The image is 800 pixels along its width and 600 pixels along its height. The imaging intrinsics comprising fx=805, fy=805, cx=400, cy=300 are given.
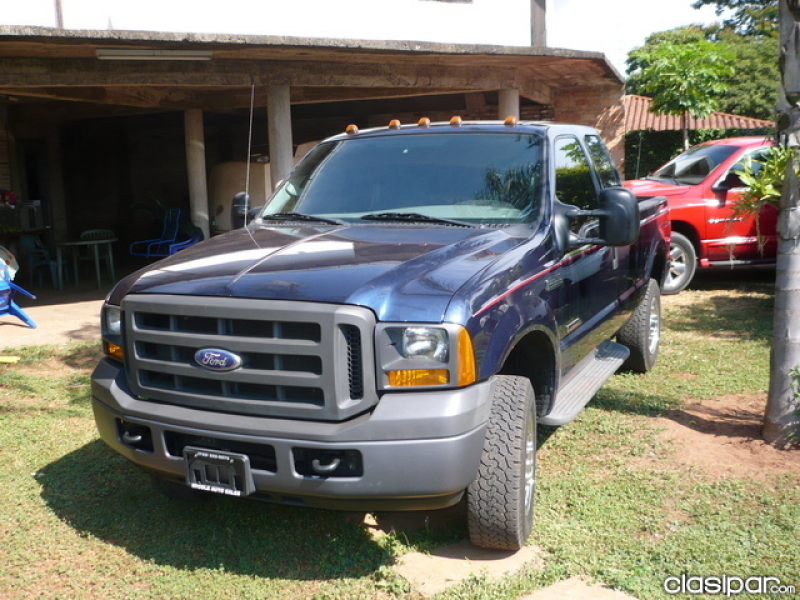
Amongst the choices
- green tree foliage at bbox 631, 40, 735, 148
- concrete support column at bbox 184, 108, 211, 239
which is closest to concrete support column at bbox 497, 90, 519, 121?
concrete support column at bbox 184, 108, 211, 239

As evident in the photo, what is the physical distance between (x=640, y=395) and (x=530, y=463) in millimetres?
2490

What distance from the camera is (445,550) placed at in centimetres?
365

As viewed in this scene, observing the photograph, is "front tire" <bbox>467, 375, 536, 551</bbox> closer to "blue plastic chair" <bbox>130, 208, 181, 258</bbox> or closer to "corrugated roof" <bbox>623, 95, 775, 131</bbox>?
"blue plastic chair" <bbox>130, 208, 181, 258</bbox>

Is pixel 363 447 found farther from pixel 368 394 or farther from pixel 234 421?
pixel 234 421

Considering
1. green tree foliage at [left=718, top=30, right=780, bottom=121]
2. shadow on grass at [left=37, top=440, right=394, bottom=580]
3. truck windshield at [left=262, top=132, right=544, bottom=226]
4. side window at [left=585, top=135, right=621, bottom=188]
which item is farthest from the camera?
green tree foliage at [left=718, top=30, right=780, bottom=121]

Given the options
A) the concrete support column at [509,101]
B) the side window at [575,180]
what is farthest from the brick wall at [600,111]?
the side window at [575,180]

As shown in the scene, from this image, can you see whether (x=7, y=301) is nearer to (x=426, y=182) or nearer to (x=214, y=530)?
(x=214, y=530)

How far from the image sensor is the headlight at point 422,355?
3020 millimetres

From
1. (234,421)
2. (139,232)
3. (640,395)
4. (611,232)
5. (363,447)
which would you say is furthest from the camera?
(139,232)

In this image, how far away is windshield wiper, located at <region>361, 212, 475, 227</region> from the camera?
13.4 feet

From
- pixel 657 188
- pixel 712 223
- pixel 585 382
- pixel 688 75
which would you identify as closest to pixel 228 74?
pixel 657 188

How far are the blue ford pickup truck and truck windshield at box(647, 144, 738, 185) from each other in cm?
669

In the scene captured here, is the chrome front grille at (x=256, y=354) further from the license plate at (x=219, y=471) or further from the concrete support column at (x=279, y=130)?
the concrete support column at (x=279, y=130)

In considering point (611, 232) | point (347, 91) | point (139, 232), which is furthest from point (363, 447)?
point (139, 232)
